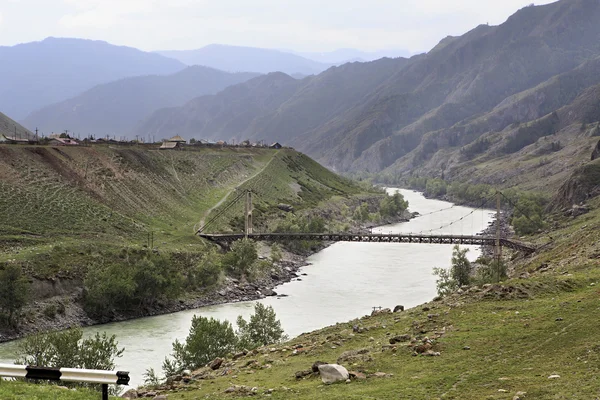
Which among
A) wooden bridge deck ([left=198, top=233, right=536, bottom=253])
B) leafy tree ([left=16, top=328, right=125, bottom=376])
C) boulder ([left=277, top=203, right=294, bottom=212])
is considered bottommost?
leafy tree ([left=16, top=328, right=125, bottom=376])

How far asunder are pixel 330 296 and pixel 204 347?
31251 millimetres

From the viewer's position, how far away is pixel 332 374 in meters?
17.2

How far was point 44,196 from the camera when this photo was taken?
2911 inches

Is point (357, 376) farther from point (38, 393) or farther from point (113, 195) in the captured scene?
point (113, 195)

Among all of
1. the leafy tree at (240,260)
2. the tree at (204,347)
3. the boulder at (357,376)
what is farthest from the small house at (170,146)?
the boulder at (357,376)

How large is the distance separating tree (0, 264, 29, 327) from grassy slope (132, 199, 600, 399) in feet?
97.1

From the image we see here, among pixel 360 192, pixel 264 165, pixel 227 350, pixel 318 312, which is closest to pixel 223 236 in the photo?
pixel 318 312

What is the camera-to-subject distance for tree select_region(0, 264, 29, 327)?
1874 inches

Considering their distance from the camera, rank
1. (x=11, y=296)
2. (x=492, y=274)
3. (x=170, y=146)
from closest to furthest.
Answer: (x=11, y=296) → (x=492, y=274) → (x=170, y=146)

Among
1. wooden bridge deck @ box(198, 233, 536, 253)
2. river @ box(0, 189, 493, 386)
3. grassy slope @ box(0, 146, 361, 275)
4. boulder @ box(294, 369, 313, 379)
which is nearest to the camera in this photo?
boulder @ box(294, 369, 313, 379)

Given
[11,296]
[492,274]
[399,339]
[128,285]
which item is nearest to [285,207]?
[128,285]

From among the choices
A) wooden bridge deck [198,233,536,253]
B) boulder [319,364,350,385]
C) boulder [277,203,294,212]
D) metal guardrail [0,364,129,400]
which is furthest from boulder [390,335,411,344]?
boulder [277,203,294,212]

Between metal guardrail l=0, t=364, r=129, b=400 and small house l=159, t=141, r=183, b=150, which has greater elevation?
small house l=159, t=141, r=183, b=150

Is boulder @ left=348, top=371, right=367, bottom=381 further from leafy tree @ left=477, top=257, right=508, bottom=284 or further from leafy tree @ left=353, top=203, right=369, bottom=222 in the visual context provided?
leafy tree @ left=353, top=203, right=369, bottom=222
